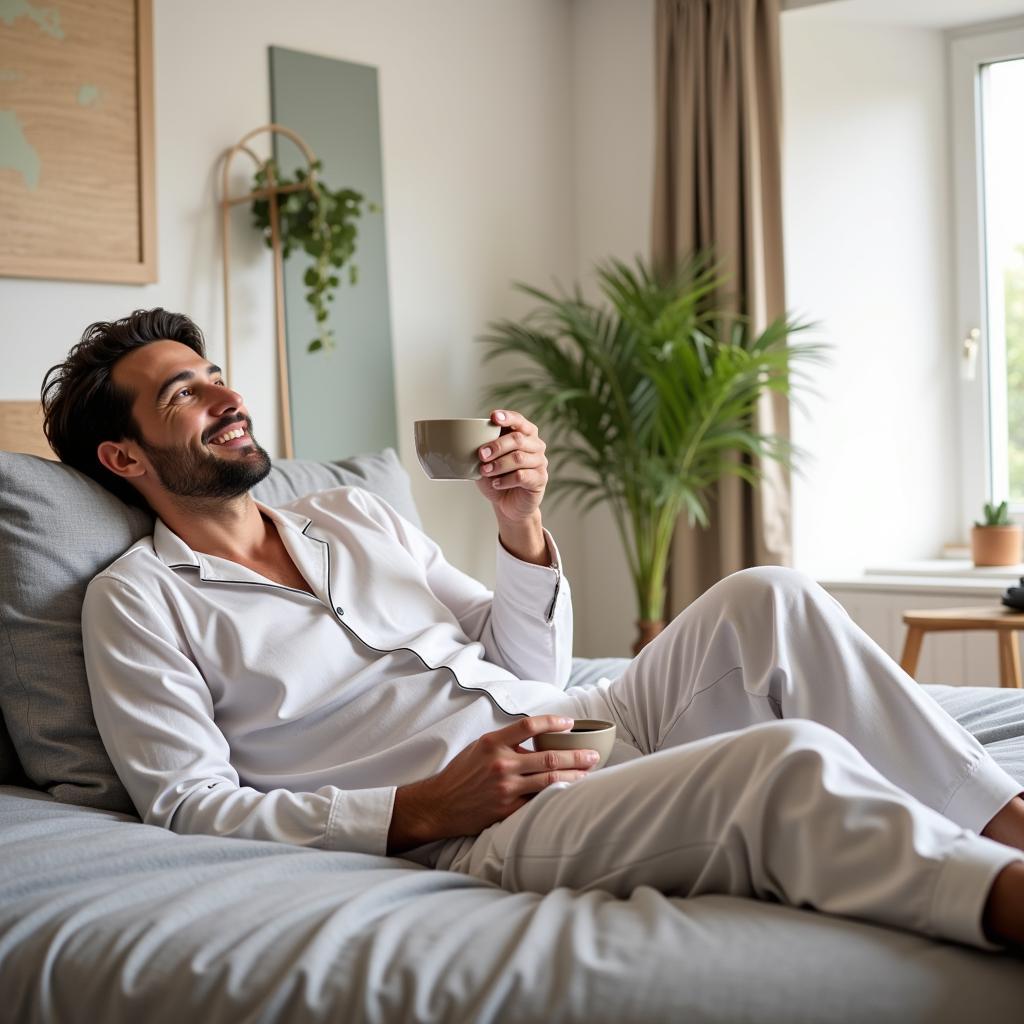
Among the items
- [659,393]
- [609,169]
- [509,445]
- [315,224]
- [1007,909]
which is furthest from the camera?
[609,169]

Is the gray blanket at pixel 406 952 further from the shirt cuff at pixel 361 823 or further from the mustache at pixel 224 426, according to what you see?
the mustache at pixel 224 426

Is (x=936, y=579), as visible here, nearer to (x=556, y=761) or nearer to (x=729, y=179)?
(x=729, y=179)

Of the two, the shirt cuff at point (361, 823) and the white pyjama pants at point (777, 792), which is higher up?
the white pyjama pants at point (777, 792)

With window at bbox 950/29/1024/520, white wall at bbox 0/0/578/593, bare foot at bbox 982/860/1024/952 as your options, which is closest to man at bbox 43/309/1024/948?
bare foot at bbox 982/860/1024/952

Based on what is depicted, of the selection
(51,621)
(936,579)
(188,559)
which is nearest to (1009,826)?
(188,559)

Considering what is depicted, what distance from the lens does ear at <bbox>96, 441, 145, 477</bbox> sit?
6.28 ft

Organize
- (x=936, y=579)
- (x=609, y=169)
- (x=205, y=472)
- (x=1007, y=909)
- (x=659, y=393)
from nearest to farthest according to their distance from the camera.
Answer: (x=1007, y=909)
(x=205, y=472)
(x=659, y=393)
(x=936, y=579)
(x=609, y=169)

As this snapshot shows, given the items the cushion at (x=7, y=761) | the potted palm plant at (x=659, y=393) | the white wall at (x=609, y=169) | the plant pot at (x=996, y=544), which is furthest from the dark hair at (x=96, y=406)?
the plant pot at (x=996, y=544)

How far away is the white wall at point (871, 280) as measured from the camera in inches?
158

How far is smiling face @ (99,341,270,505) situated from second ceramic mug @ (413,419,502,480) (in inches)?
15.1

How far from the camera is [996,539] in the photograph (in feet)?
12.9

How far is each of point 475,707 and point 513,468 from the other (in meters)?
0.33

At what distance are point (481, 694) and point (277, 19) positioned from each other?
242cm

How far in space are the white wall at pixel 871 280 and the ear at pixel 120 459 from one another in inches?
98.8
